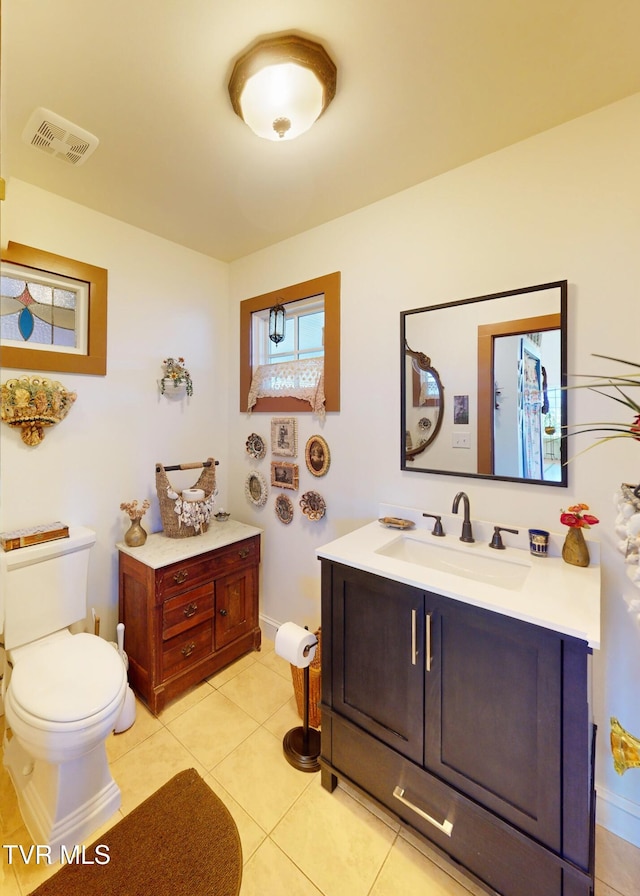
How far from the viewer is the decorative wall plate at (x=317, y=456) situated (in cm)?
208

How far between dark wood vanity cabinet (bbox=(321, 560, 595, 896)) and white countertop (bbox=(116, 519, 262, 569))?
85 centimetres

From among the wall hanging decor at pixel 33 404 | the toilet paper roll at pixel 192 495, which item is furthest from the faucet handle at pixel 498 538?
the wall hanging decor at pixel 33 404

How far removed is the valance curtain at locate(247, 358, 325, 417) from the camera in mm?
→ 2094

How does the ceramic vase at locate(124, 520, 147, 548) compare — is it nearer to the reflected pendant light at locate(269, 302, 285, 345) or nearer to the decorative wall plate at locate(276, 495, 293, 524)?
the decorative wall plate at locate(276, 495, 293, 524)

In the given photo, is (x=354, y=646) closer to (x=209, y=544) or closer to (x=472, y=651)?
(x=472, y=651)

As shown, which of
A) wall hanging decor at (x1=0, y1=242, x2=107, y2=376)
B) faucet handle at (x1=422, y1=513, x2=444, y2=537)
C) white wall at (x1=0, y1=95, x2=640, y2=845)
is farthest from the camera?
wall hanging decor at (x1=0, y1=242, x2=107, y2=376)

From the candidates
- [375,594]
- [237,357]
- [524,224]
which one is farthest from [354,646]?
[237,357]

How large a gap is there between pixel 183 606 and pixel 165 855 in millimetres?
886

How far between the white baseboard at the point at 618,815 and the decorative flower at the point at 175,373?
2781mm

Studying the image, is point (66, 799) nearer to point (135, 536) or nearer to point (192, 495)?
point (135, 536)

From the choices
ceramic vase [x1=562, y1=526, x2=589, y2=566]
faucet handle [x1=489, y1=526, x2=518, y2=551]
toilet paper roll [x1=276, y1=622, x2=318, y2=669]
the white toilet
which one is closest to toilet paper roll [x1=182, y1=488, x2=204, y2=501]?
the white toilet

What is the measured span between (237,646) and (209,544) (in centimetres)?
70

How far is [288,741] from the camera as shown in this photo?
1629mm

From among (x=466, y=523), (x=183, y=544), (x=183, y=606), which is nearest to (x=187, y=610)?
(x=183, y=606)
